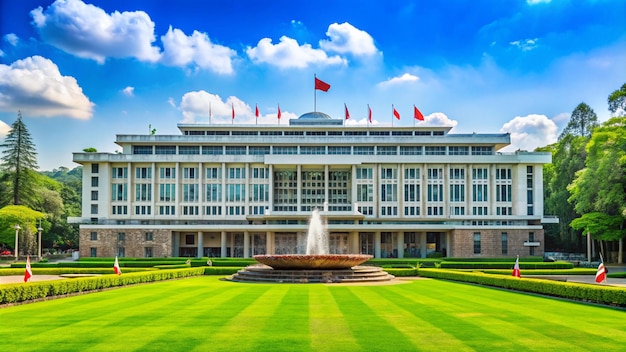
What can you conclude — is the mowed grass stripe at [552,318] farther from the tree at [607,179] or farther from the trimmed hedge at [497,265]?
the tree at [607,179]

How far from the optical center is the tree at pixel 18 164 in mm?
75062

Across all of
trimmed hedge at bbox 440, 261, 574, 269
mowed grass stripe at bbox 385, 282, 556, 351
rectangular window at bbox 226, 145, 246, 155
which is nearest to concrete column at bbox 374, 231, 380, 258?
rectangular window at bbox 226, 145, 246, 155

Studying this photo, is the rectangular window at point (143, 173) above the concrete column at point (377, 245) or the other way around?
above

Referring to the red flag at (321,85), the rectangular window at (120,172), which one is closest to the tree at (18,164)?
the rectangular window at (120,172)

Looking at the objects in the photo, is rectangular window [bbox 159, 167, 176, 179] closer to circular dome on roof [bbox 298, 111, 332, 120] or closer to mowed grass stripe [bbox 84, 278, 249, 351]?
circular dome on roof [bbox 298, 111, 332, 120]

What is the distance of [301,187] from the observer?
7550 cm

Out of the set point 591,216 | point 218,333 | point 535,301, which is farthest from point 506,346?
point 591,216

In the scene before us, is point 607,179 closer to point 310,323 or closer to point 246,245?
point 246,245

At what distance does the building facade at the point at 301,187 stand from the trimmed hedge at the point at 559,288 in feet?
128

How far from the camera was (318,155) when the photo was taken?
73312 millimetres

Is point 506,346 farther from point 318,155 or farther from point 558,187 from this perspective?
point 558,187

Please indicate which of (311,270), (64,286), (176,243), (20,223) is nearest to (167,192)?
(176,243)

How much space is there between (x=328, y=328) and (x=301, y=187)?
60107mm

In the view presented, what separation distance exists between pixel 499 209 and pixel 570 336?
202 ft
